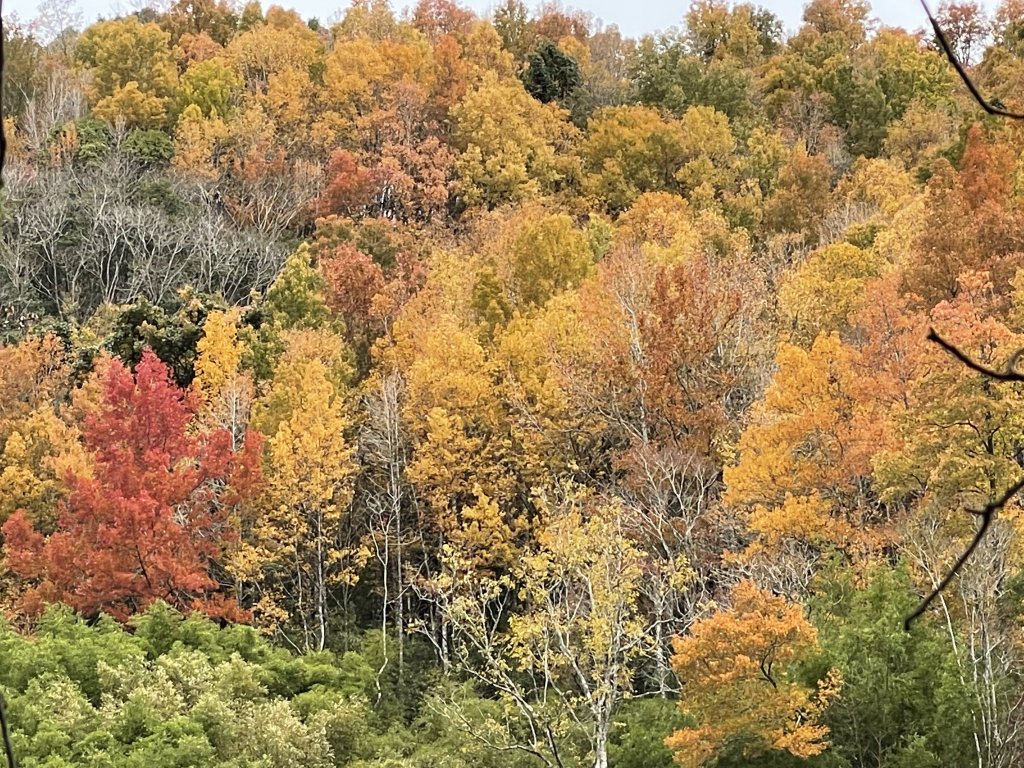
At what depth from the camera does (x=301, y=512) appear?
2550 centimetres

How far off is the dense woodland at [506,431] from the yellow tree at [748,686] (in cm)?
5

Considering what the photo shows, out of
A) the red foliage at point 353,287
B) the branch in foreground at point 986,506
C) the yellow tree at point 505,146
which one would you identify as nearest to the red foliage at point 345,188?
the yellow tree at point 505,146

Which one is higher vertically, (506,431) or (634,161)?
(634,161)

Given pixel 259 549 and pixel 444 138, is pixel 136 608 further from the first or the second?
pixel 444 138

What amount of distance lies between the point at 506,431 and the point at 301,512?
4469 millimetres

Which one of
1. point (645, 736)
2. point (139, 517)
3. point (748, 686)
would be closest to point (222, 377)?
point (139, 517)

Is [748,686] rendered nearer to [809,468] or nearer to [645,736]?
[645,736]

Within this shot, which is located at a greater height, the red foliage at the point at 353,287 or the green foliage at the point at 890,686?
the red foliage at the point at 353,287

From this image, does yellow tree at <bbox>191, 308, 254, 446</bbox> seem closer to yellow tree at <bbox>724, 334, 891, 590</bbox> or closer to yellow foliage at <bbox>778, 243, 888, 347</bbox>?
yellow tree at <bbox>724, 334, 891, 590</bbox>

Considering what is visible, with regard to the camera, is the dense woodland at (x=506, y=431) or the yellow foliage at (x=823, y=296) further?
the yellow foliage at (x=823, y=296)

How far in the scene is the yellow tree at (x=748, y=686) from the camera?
1475 centimetres

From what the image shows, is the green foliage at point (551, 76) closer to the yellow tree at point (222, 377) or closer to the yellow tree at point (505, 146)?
the yellow tree at point (505, 146)

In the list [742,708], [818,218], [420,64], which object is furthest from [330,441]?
[420,64]

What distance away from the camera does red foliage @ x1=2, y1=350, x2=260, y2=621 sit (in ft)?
74.6
